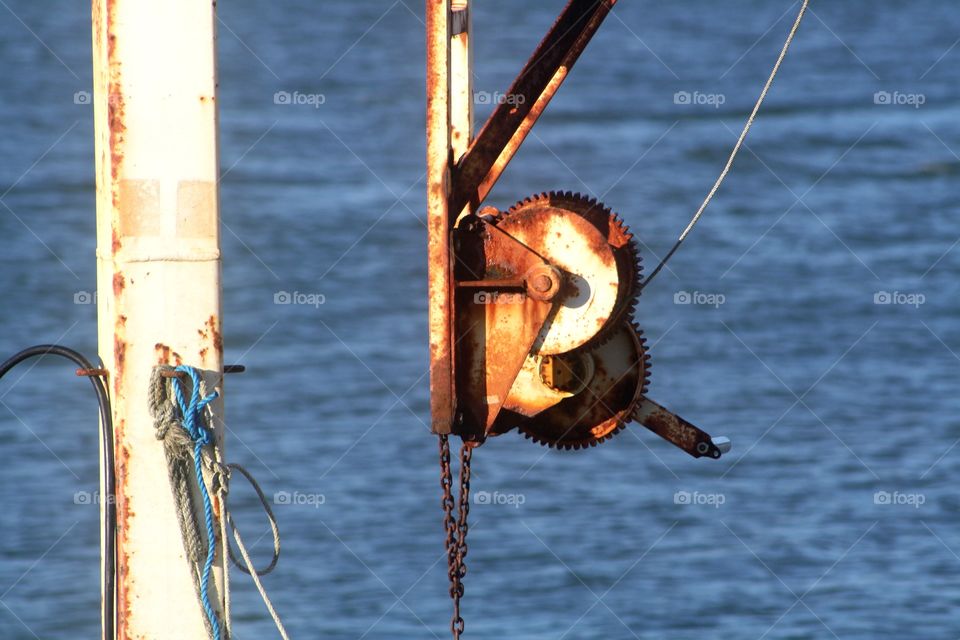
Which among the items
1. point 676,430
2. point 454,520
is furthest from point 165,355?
point 676,430

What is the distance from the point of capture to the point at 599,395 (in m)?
5.64

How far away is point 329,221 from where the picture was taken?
18.6 metres

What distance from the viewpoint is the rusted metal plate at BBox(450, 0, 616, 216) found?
5.15 meters

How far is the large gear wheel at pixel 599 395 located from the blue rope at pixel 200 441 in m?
1.13

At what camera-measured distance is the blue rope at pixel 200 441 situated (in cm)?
471

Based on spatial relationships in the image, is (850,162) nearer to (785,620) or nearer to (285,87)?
(285,87)

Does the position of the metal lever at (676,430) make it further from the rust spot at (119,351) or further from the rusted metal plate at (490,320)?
the rust spot at (119,351)

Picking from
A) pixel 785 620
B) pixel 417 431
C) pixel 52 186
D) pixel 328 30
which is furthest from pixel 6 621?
pixel 328 30

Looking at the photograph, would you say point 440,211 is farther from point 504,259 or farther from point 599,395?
point 599,395

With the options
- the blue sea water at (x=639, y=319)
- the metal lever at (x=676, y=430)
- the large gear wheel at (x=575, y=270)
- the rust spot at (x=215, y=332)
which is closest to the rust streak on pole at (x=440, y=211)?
the large gear wheel at (x=575, y=270)

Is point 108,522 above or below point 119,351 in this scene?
below

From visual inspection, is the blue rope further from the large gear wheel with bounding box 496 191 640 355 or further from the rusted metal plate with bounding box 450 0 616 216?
the large gear wheel with bounding box 496 191 640 355

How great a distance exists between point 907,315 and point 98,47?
1281 centimetres

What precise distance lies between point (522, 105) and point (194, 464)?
4.39 ft
